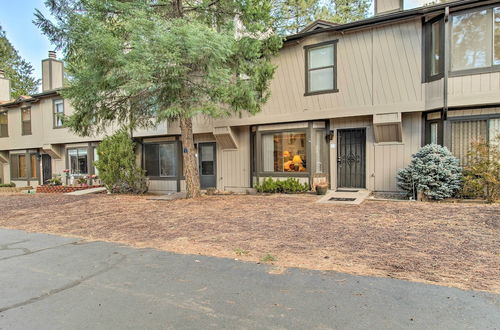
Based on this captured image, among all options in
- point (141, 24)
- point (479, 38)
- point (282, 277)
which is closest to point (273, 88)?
point (141, 24)

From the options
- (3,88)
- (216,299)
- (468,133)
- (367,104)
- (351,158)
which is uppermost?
(3,88)

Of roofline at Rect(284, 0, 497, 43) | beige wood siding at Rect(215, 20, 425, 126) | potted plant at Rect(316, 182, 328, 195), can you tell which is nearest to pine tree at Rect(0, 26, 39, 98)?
beige wood siding at Rect(215, 20, 425, 126)

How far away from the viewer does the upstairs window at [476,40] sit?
27.2 ft

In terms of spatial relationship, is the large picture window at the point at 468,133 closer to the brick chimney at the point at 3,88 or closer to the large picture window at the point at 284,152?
the large picture window at the point at 284,152

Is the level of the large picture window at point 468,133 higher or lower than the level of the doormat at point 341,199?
higher

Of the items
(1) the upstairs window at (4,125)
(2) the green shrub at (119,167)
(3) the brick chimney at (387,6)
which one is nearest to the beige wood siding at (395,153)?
(3) the brick chimney at (387,6)

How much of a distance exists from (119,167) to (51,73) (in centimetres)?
953

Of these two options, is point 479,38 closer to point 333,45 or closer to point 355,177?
point 333,45

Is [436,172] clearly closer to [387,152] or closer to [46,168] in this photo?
[387,152]

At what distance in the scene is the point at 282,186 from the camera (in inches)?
438

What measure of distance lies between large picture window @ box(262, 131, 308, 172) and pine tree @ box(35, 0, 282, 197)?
1780 millimetres

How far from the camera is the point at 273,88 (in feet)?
37.5

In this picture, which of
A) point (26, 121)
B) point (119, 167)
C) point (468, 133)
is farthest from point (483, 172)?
point (26, 121)

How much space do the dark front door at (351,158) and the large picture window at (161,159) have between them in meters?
7.38
